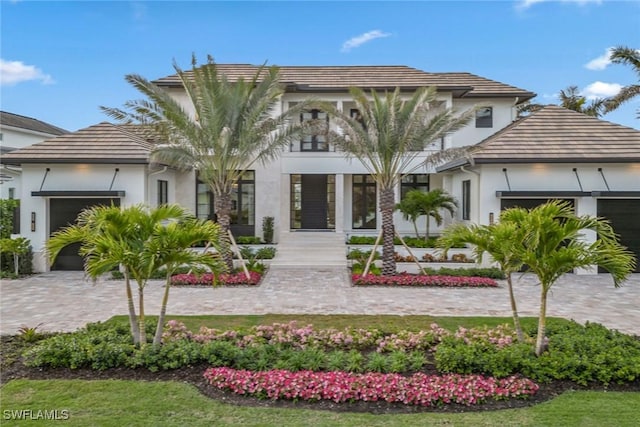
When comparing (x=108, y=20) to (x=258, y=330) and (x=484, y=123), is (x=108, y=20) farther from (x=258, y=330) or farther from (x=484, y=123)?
(x=484, y=123)

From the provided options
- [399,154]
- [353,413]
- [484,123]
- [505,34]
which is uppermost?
[505,34]

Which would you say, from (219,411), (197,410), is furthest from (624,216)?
(197,410)

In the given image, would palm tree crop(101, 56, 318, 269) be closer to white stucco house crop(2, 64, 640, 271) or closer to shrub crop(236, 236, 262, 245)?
white stucco house crop(2, 64, 640, 271)

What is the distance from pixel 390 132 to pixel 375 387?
9173 millimetres

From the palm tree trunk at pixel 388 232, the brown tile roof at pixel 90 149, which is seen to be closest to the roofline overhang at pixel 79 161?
the brown tile roof at pixel 90 149

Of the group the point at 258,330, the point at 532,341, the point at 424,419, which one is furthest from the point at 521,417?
the point at 258,330

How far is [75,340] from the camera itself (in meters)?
6.58

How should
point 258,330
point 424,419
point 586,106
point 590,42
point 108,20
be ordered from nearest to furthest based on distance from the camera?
point 424,419, point 258,330, point 108,20, point 590,42, point 586,106

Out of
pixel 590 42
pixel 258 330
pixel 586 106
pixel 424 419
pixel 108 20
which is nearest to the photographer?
pixel 424 419

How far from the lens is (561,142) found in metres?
15.7

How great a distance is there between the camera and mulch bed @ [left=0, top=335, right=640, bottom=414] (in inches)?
200

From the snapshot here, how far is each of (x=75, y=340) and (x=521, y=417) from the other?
20.0 ft

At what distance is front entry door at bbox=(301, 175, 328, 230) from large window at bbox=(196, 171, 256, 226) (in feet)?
8.62

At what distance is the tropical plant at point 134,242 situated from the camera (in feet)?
19.3
